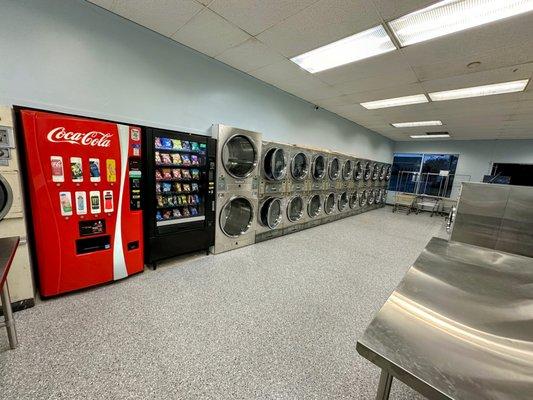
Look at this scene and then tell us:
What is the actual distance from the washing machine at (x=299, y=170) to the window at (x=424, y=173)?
6.86m

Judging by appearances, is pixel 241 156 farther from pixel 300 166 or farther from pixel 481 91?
pixel 481 91

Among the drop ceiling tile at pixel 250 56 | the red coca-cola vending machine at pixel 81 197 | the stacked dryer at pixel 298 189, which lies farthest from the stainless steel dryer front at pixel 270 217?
the drop ceiling tile at pixel 250 56

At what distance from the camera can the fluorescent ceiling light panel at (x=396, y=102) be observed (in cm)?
426

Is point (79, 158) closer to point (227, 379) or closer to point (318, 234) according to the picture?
point (227, 379)

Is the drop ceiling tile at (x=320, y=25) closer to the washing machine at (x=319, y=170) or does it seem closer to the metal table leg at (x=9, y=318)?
the washing machine at (x=319, y=170)

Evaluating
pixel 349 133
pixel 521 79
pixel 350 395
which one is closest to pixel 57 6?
pixel 350 395

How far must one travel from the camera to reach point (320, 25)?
2.31 meters

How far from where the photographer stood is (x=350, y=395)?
1.37 m

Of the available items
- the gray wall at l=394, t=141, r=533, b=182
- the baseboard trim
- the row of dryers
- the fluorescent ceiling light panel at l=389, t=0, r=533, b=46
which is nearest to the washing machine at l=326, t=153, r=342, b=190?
the row of dryers

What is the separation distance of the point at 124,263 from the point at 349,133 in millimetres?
6583

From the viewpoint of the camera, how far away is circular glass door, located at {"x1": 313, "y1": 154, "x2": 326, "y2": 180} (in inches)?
192

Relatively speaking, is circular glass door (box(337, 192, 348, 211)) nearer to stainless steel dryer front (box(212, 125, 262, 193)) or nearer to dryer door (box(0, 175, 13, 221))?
stainless steel dryer front (box(212, 125, 262, 193))

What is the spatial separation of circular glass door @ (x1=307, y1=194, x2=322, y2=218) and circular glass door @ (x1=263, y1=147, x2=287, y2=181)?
1320 mm

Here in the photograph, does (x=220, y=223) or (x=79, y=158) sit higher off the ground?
(x=79, y=158)
